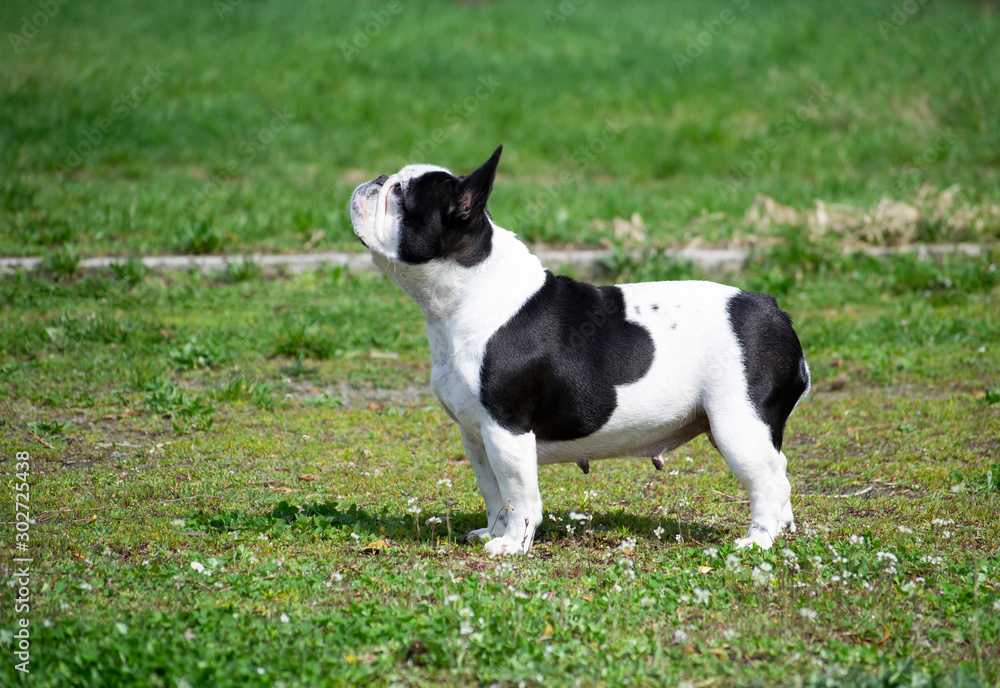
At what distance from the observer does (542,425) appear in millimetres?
4242

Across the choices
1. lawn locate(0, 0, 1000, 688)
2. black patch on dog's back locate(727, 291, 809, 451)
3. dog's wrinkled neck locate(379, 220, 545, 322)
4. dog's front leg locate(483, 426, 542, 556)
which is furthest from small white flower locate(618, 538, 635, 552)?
dog's wrinkled neck locate(379, 220, 545, 322)

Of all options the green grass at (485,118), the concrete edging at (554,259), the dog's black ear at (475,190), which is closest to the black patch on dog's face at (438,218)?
the dog's black ear at (475,190)

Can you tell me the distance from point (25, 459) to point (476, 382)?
2839 mm

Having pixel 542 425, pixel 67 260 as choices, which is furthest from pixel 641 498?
pixel 67 260

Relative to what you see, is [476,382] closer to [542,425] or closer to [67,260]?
[542,425]

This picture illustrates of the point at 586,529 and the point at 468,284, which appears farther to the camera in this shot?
the point at 586,529

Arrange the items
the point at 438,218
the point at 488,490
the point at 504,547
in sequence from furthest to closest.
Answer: the point at 488,490, the point at 504,547, the point at 438,218

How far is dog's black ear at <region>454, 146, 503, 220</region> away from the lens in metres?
3.97

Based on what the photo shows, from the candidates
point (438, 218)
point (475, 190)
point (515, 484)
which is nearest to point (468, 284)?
point (438, 218)

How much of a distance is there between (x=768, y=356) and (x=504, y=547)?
1431 millimetres

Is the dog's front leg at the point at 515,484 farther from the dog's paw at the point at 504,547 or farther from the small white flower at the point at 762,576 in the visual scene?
the small white flower at the point at 762,576

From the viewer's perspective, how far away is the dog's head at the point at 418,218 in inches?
162

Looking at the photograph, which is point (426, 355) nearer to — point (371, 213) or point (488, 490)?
point (488, 490)

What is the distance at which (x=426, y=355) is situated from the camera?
25.3 feet
